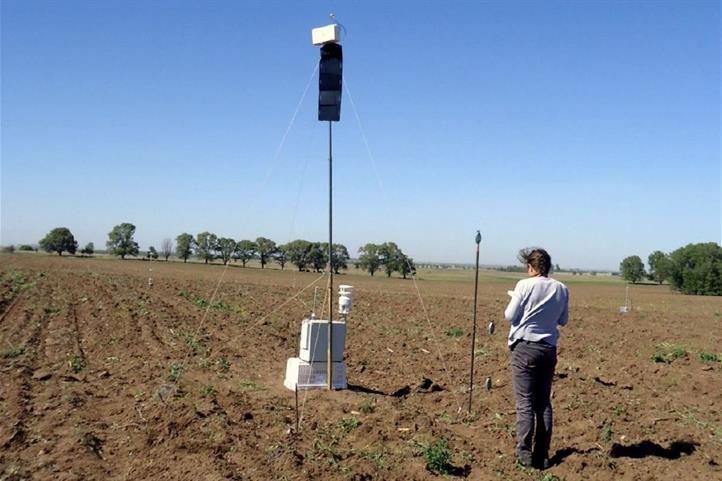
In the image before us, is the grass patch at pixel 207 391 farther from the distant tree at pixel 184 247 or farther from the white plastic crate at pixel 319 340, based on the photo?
the distant tree at pixel 184 247

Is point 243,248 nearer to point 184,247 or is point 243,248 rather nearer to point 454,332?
point 454,332

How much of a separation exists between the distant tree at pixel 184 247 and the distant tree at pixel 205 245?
1.43m

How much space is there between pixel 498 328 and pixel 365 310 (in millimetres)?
6165

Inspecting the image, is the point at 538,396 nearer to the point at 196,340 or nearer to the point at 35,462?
the point at 35,462

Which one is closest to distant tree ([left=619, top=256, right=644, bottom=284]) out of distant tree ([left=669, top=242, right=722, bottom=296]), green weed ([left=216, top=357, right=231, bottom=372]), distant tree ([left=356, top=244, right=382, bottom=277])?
distant tree ([left=669, top=242, right=722, bottom=296])

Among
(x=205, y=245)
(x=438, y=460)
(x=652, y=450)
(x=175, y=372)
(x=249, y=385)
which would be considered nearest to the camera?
(x=438, y=460)

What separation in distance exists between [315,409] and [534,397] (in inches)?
113

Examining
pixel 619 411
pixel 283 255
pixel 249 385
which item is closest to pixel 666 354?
pixel 619 411

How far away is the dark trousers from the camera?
5621mm

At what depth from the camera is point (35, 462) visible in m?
5.56

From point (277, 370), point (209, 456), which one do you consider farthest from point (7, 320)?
point (209, 456)

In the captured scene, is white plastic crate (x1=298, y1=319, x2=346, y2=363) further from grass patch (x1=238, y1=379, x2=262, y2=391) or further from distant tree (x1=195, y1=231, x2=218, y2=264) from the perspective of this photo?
distant tree (x1=195, y1=231, x2=218, y2=264)

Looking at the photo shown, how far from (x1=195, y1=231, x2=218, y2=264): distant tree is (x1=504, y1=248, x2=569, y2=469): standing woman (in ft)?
297

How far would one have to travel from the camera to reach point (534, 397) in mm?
5668
